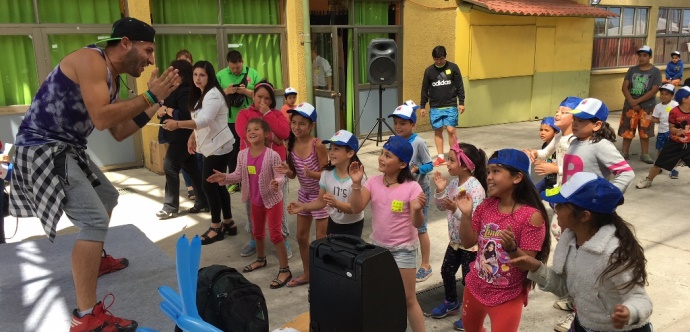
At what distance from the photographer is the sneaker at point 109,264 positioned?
4022mm

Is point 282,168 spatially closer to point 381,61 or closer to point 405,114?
point 405,114

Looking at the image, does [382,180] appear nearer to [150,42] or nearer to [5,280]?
[150,42]

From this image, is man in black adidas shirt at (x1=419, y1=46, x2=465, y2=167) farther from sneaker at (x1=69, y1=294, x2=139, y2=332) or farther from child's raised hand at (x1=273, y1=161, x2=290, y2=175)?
sneaker at (x1=69, y1=294, x2=139, y2=332)

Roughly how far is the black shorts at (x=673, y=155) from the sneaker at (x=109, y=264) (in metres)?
6.47

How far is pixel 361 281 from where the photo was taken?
2113 mm

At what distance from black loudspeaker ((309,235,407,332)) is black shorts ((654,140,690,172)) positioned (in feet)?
20.1

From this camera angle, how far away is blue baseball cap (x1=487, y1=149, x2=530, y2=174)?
280 cm

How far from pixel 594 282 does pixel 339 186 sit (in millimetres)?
1890

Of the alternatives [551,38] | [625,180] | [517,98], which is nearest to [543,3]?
[551,38]

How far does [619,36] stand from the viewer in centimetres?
1512

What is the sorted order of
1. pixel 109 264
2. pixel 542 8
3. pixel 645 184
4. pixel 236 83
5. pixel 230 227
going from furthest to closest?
pixel 542 8
pixel 236 83
pixel 645 184
pixel 230 227
pixel 109 264

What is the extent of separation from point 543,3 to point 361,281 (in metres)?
12.3

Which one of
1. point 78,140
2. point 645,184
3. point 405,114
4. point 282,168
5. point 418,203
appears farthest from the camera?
point 645,184

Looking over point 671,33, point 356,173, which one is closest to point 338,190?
point 356,173
